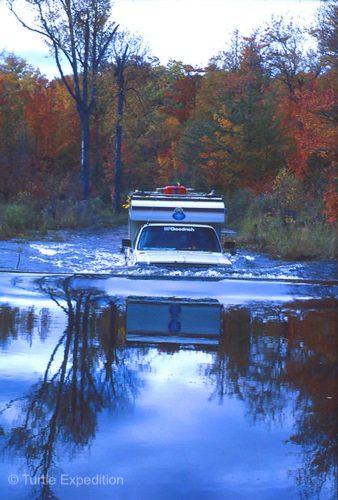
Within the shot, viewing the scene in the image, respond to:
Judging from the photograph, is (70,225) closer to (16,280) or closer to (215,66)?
(16,280)

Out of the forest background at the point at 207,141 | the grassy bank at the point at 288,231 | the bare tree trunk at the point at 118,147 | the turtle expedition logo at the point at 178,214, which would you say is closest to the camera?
the turtle expedition logo at the point at 178,214

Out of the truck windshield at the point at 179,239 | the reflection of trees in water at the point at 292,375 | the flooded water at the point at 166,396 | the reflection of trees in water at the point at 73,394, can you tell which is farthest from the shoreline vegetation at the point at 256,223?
the reflection of trees in water at the point at 73,394

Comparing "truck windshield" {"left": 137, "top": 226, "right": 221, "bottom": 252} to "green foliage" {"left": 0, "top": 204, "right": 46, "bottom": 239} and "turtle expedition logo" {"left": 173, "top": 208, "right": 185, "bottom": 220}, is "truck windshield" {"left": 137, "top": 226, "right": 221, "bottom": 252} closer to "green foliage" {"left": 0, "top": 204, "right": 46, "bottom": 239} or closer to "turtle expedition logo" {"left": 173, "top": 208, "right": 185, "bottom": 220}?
"turtle expedition logo" {"left": 173, "top": 208, "right": 185, "bottom": 220}

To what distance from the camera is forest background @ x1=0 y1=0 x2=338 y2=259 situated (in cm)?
2620

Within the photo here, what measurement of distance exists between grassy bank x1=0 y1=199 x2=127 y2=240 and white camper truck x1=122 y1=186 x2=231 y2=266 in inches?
444

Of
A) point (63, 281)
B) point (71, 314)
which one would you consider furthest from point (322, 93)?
point (71, 314)

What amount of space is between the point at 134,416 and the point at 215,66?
6373 cm

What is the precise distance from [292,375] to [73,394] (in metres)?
1.61

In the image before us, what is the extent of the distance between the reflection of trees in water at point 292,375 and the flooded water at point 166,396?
11 mm

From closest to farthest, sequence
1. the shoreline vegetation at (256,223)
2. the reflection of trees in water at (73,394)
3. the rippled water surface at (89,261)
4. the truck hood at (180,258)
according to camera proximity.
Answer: the reflection of trees in water at (73,394) → the truck hood at (180,258) → the rippled water surface at (89,261) → the shoreline vegetation at (256,223)

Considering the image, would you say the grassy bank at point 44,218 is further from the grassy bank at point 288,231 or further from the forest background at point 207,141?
the grassy bank at point 288,231

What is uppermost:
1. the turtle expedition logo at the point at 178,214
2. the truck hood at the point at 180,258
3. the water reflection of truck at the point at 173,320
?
the turtle expedition logo at the point at 178,214

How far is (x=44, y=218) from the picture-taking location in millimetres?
30781

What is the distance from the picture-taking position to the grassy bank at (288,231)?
21647 mm
